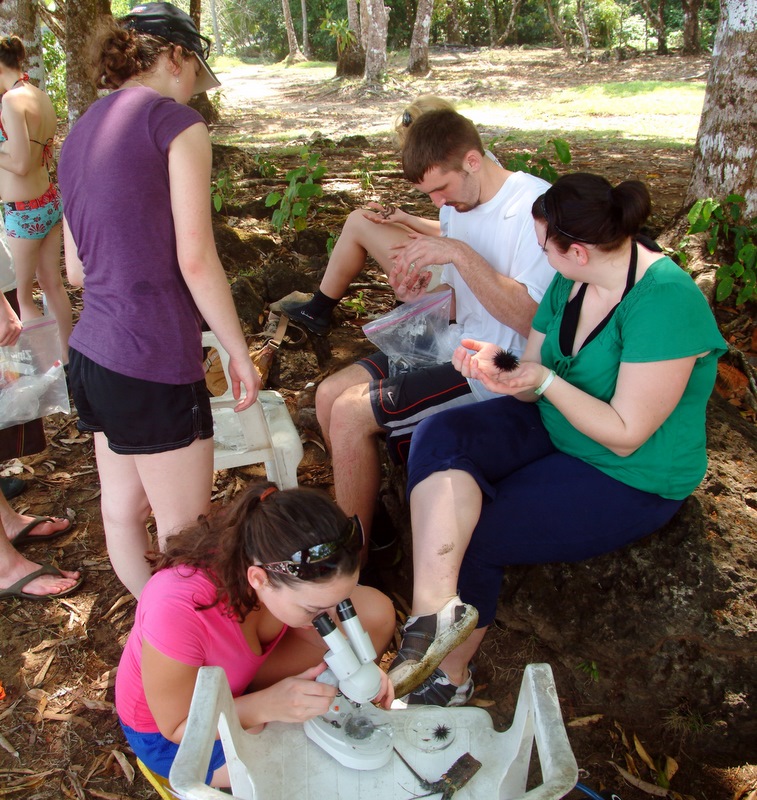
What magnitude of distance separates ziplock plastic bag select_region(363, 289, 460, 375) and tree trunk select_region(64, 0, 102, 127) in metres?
4.58

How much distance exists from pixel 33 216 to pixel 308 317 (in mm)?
1529

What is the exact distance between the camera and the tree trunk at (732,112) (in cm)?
400

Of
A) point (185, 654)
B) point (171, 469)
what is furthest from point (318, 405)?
point (185, 654)

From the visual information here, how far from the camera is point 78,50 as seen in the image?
19.9 ft

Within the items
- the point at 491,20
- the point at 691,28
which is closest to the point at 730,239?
→ the point at 691,28

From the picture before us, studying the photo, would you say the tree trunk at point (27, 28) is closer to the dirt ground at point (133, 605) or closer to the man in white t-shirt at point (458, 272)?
the dirt ground at point (133, 605)

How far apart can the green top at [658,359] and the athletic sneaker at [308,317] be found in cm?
173

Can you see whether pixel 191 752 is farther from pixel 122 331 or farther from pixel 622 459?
pixel 622 459

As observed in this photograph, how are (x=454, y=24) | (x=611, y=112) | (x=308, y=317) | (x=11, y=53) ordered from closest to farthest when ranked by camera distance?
→ (x=11, y=53)
(x=308, y=317)
(x=611, y=112)
(x=454, y=24)

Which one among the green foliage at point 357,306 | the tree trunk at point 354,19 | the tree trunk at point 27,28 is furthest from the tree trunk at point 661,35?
the green foliage at point 357,306

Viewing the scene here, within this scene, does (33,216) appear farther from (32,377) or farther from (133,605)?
(133,605)

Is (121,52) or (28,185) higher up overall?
(121,52)

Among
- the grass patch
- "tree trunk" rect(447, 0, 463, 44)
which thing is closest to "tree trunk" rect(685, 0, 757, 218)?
the grass patch

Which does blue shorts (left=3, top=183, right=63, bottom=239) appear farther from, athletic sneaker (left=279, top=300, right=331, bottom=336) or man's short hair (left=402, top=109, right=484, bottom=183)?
man's short hair (left=402, top=109, right=484, bottom=183)
